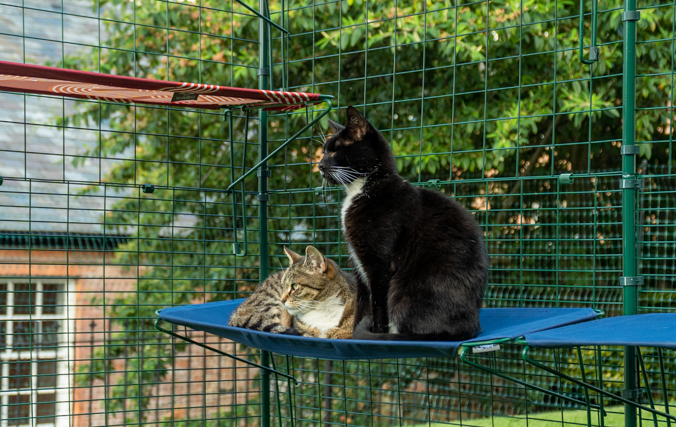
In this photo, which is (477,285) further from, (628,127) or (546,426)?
(546,426)

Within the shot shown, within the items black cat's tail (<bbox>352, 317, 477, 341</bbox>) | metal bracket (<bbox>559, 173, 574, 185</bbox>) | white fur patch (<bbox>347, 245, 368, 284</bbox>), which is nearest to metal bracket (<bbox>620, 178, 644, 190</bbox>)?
metal bracket (<bbox>559, 173, 574, 185</bbox>)

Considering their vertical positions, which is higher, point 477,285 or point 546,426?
point 477,285

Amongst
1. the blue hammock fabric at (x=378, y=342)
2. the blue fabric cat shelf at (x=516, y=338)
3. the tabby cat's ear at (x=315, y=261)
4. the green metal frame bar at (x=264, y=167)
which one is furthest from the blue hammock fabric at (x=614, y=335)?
the green metal frame bar at (x=264, y=167)

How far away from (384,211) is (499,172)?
2565 millimetres

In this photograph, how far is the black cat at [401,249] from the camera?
72.7 inches

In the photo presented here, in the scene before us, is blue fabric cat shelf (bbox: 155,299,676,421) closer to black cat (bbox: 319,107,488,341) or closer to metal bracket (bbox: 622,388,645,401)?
black cat (bbox: 319,107,488,341)

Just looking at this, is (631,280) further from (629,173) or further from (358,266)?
(358,266)

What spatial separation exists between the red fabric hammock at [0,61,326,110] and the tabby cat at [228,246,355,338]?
24.0 inches

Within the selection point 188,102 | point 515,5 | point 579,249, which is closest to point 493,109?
point 515,5

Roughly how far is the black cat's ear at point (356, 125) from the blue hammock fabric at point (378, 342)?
79cm

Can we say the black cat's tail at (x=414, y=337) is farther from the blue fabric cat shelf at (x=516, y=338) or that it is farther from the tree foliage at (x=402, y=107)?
the tree foliage at (x=402, y=107)

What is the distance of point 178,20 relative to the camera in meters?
4.82

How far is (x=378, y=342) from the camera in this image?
5.23 feet

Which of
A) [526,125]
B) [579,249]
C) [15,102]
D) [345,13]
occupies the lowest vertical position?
[579,249]
